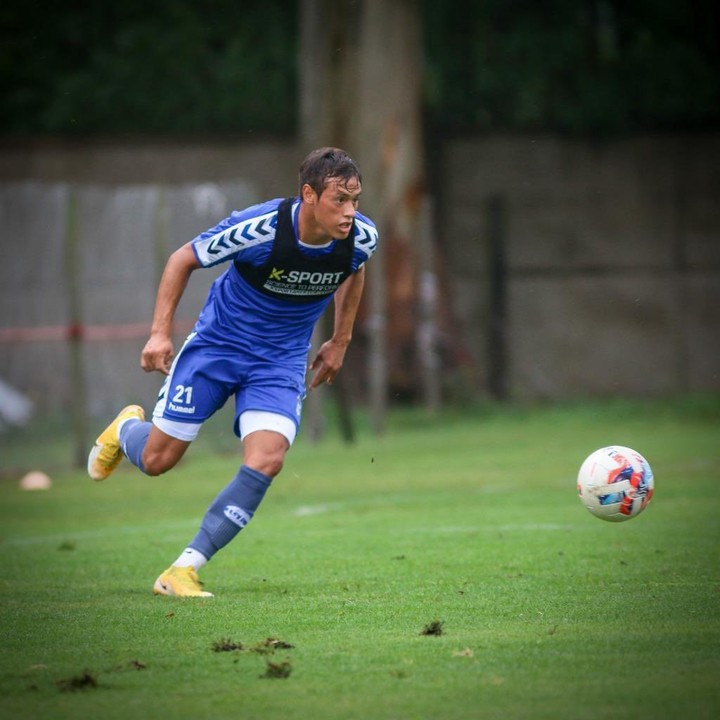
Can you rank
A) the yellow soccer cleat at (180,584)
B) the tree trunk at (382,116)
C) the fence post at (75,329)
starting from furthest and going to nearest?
1. the tree trunk at (382,116)
2. the fence post at (75,329)
3. the yellow soccer cleat at (180,584)

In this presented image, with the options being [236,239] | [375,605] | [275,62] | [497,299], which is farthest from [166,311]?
[275,62]

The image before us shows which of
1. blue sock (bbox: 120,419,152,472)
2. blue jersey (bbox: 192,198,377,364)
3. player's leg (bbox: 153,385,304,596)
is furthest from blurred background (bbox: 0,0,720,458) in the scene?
player's leg (bbox: 153,385,304,596)

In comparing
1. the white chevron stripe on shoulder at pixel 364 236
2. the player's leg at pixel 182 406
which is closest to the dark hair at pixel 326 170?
the white chevron stripe on shoulder at pixel 364 236

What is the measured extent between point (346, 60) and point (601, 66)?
17.6 ft

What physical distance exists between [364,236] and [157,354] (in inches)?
50.4

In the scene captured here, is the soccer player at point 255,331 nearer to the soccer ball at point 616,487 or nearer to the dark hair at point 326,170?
the dark hair at point 326,170

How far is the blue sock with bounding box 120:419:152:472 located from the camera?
7715 mm

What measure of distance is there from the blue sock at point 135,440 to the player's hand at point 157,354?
74cm

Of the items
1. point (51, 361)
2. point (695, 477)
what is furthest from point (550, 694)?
point (51, 361)

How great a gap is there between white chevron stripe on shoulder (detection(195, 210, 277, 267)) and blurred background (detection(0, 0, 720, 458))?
32.5 ft

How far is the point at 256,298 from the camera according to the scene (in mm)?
7594

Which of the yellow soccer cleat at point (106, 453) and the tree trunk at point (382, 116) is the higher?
the tree trunk at point (382, 116)

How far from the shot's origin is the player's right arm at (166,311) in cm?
707

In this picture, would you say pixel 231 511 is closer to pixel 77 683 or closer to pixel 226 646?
pixel 226 646
